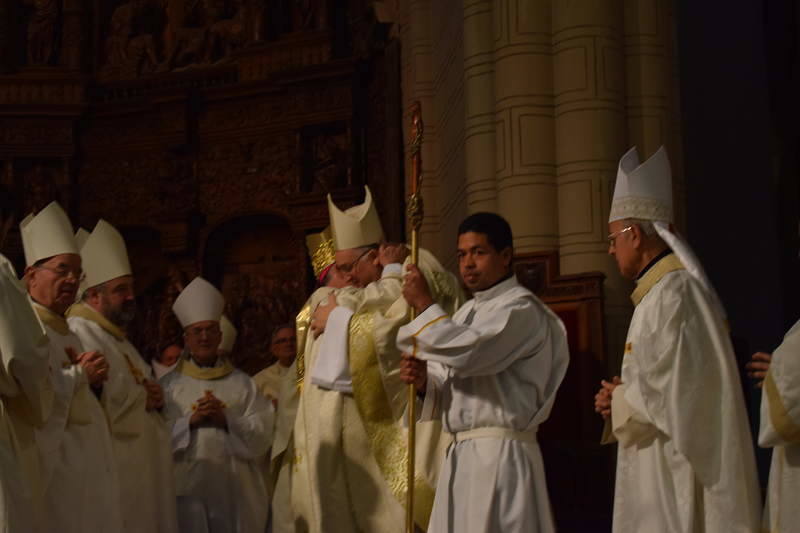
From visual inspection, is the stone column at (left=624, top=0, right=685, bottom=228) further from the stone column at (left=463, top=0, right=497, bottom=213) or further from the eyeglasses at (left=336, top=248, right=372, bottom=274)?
the eyeglasses at (left=336, top=248, right=372, bottom=274)

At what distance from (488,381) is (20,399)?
6.96 feet

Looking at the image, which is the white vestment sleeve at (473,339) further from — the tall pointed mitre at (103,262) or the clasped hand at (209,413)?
the clasped hand at (209,413)

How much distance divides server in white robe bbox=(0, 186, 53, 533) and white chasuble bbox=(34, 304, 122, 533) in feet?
0.77

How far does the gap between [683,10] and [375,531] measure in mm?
4055

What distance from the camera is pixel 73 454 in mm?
6211

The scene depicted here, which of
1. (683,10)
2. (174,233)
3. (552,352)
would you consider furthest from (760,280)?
(174,233)

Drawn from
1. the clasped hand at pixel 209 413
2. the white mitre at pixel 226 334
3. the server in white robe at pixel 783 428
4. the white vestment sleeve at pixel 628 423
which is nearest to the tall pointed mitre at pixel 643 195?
the white vestment sleeve at pixel 628 423

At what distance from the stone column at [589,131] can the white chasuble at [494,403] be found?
264 centimetres

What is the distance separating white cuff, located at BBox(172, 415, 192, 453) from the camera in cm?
786

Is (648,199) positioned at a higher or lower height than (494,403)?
higher

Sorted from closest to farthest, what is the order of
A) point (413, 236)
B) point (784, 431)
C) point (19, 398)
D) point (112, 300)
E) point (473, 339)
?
point (784, 431) < point (473, 339) < point (413, 236) < point (19, 398) < point (112, 300)

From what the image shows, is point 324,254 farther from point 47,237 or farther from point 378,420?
point 47,237

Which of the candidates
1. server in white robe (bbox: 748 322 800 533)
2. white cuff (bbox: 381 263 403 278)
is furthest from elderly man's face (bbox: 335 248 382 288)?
server in white robe (bbox: 748 322 800 533)

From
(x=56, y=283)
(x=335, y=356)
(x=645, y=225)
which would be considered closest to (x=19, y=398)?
(x=56, y=283)
